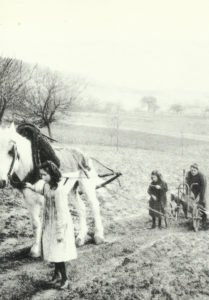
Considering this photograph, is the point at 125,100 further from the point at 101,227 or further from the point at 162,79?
the point at 101,227

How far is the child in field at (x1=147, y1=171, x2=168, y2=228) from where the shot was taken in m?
4.45

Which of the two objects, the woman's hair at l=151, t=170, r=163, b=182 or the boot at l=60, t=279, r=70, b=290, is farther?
the woman's hair at l=151, t=170, r=163, b=182

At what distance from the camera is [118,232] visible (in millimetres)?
4273

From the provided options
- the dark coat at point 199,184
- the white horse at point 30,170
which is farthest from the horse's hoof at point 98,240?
the dark coat at point 199,184

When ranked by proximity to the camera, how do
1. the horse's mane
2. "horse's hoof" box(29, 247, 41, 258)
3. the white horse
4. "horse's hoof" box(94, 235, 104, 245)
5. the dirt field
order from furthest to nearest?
"horse's hoof" box(94, 235, 104, 245)
"horse's hoof" box(29, 247, 41, 258)
the horse's mane
the white horse
the dirt field

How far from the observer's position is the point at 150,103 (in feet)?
15.2

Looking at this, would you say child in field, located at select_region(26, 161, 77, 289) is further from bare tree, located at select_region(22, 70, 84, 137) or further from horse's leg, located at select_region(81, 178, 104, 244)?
bare tree, located at select_region(22, 70, 84, 137)

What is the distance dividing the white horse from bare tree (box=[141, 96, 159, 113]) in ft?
3.39

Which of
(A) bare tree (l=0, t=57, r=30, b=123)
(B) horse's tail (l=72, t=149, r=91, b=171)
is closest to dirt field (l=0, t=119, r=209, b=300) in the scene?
(B) horse's tail (l=72, t=149, r=91, b=171)

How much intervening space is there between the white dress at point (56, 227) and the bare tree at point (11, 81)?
2340 mm

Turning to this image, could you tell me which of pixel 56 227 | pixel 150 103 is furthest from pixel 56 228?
pixel 150 103

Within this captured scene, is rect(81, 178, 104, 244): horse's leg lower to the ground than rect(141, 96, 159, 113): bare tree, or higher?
lower

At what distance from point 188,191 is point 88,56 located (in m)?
2.08

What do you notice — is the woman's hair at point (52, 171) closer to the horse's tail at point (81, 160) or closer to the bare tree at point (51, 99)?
the horse's tail at point (81, 160)
